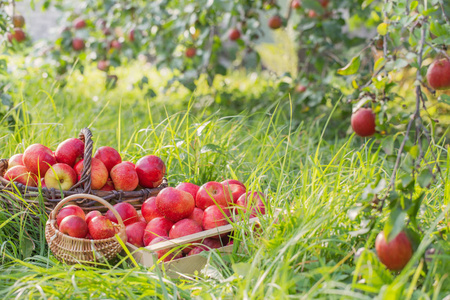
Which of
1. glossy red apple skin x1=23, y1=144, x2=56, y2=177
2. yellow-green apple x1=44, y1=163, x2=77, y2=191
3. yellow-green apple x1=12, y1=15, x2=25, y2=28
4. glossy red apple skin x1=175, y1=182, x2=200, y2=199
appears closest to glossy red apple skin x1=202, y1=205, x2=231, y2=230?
glossy red apple skin x1=175, y1=182, x2=200, y2=199

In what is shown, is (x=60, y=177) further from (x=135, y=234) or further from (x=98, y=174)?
(x=135, y=234)

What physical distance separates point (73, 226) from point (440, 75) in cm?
129

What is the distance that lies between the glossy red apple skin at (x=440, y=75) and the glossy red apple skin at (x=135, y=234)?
1136 mm

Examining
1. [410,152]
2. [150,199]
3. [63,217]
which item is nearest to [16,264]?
[63,217]

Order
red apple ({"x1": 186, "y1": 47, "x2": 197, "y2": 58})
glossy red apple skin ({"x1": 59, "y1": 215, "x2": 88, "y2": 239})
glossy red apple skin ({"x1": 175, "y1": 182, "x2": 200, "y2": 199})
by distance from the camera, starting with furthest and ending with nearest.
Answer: red apple ({"x1": 186, "y1": 47, "x2": 197, "y2": 58}) < glossy red apple skin ({"x1": 175, "y1": 182, "x2": 200, "y2": 199}) < glossy red apple skin ({"x1": 59, "y1": 215, "x2": 88, "y2": 239})

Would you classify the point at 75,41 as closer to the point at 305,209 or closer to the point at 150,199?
the point at 150,199

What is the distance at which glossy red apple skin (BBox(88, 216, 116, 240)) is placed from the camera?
1.56 metres

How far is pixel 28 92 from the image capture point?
3.76 metres

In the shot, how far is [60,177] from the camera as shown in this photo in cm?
181

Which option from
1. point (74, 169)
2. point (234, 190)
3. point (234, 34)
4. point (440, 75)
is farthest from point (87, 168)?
point (234, 34)

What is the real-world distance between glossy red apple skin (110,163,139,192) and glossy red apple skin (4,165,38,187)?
0.32 meters

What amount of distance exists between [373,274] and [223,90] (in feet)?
10.3

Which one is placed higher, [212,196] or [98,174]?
[98,174]

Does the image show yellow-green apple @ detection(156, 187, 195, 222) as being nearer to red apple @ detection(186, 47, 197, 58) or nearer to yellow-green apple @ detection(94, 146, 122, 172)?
yellow-green apple @ detection(94, 146, 122, 172)
